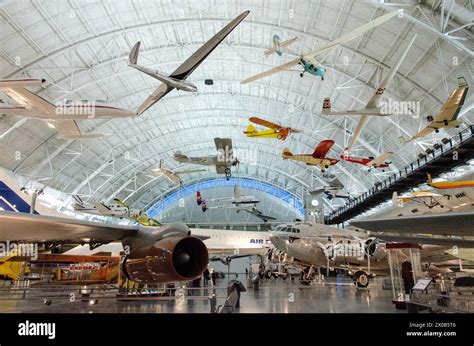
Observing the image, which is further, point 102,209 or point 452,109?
point 102,209

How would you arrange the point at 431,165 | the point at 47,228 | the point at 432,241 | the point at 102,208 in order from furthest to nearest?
1. the point at 102,208
2. the point at 431,165
3. the point at 432,241
4. the point at 47,228

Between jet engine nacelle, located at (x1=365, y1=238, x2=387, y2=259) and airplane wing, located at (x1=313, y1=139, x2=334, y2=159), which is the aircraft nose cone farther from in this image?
airplane wing, located at (x1=313, y1=139, x2=334, y2=159)

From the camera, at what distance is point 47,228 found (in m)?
3.90

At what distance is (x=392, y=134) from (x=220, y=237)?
65.4 ft

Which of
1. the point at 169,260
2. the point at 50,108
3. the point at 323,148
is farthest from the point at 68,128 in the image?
the point at 323,148

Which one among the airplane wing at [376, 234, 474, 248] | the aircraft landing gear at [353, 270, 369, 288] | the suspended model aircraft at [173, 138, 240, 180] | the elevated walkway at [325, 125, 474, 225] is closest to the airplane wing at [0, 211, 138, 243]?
the airplane wing at [376, 234, 474, 248]

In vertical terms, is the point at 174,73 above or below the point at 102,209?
above

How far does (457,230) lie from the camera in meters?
4.35

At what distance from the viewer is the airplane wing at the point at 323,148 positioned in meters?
23.2

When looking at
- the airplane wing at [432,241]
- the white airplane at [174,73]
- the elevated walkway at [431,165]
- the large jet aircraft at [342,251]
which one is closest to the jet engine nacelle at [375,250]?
the large jet aircraft at [342,251]

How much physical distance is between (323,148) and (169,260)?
68.3 feet

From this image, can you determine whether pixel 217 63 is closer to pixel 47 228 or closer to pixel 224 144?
pixel 224 144
